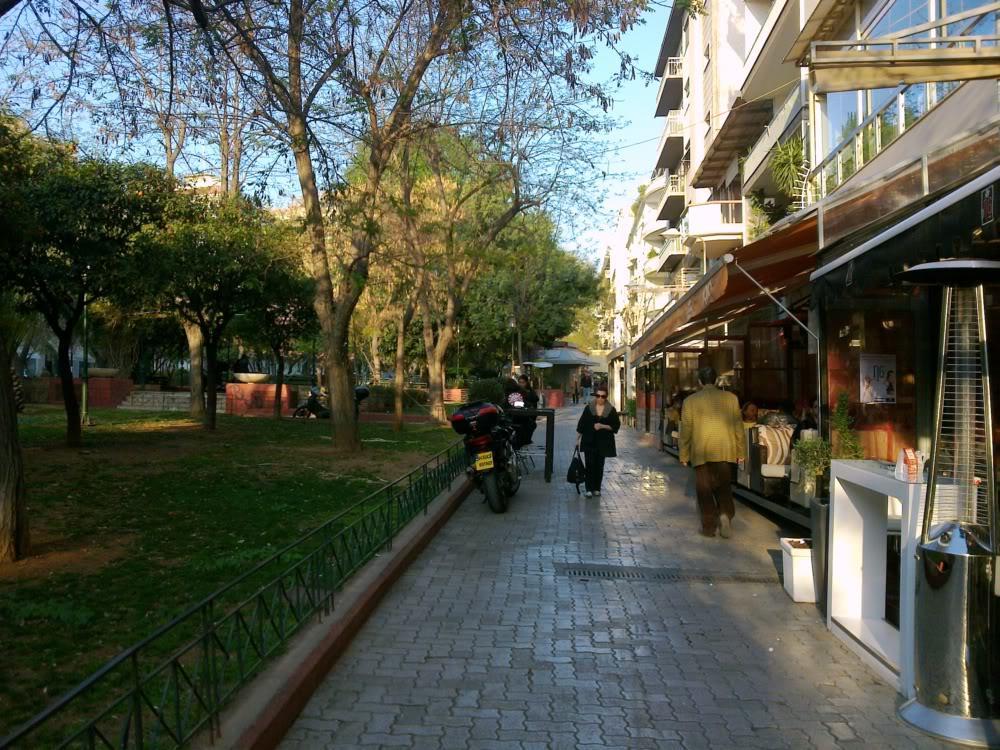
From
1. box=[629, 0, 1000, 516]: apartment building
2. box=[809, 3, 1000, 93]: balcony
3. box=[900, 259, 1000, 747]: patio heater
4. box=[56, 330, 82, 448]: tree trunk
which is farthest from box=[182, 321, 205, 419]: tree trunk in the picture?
box=[900, 259, 1000, 747]: patio heater

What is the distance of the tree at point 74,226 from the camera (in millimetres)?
13547

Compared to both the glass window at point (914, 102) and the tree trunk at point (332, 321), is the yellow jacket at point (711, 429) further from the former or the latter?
the tree trunk at point (332, 321)

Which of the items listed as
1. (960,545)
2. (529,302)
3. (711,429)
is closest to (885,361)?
(711,429)

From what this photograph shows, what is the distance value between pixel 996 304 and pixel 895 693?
3.38 metres

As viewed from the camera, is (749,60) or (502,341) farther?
(502,341)

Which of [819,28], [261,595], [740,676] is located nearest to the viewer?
[261,595]

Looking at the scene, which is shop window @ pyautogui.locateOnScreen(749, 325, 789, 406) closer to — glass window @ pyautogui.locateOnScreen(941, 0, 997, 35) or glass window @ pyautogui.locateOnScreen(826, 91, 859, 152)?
glass window @ pyautogui.locateOnScreen(826, 91, 859, 152)

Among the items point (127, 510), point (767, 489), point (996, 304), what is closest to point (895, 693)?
point (996, 304)

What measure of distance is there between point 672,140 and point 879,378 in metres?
28.1

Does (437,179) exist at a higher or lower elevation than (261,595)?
higher

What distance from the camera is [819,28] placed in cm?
1428

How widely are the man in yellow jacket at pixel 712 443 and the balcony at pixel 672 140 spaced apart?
25424mm

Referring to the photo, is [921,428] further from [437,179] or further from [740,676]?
[437,179]

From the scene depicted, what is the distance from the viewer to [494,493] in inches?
425
